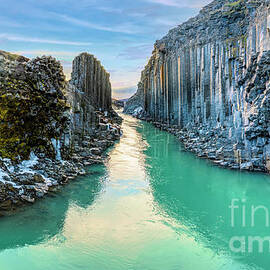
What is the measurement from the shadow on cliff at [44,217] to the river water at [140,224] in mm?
43

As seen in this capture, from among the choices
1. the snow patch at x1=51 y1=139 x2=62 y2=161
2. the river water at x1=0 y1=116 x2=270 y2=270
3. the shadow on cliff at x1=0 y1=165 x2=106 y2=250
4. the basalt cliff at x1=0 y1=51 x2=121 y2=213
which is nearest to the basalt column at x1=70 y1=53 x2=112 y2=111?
the basalt cliff at x1=0 y1=51 x2=121 y2=213

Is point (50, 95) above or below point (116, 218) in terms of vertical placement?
above

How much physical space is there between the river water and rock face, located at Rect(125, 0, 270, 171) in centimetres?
348

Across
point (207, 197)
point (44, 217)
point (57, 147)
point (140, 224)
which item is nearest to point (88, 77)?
point (57, 147)

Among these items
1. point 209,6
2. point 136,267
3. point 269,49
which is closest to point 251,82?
point 269,49

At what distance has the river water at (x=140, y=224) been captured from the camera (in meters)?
11.7

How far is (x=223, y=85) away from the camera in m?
31.5

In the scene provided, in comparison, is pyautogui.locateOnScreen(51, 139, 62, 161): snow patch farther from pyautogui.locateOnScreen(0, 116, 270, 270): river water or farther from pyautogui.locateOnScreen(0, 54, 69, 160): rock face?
pyautogui.locateOnScreen(0, 116, 270, 270): river water

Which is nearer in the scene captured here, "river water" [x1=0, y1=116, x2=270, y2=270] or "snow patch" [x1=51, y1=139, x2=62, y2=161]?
"river water" [x1=0, y1=116, x2=270, y2=270]

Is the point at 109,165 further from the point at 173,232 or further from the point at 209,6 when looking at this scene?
the point at 209,6

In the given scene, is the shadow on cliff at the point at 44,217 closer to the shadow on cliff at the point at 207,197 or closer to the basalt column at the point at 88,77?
the shadow on cliff at the point at 207,197

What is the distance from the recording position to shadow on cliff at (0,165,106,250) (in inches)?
504

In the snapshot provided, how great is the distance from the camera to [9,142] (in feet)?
59.6

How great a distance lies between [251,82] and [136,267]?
19744 millimetres
